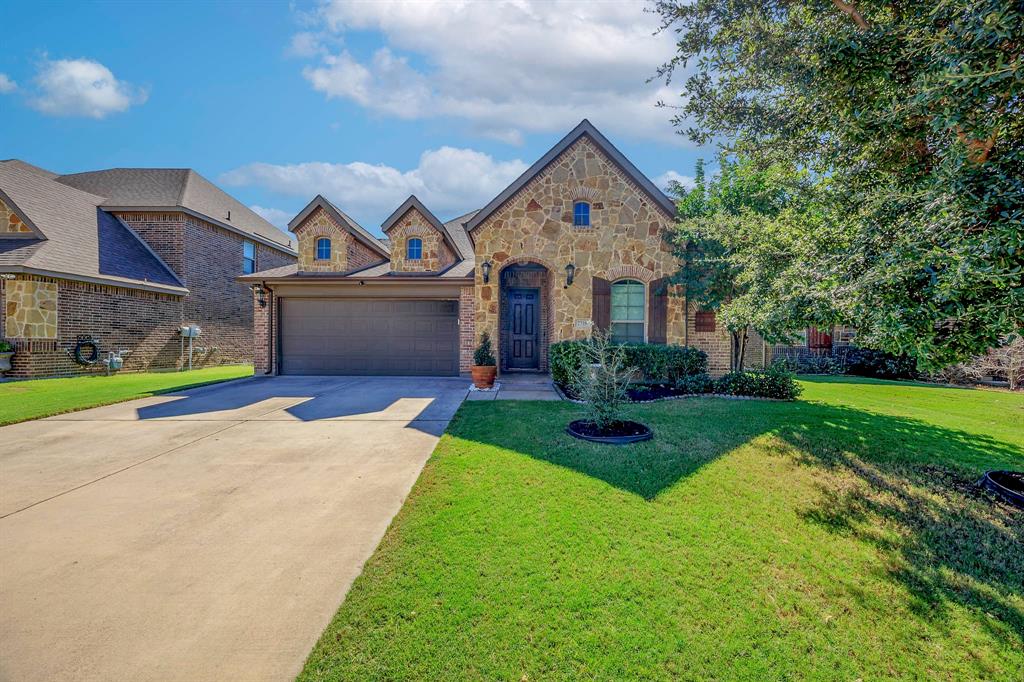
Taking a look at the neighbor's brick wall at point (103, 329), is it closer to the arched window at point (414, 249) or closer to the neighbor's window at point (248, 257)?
the neighbor's window at point (248, 257)

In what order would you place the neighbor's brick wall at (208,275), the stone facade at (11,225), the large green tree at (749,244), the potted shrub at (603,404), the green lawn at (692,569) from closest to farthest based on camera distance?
the green lawn at (692,569)
the large green tree at (749,244)
the potted shrub at (603,404)
the stone facade at (11,225)
the neighbor's brick wall at (208,275)

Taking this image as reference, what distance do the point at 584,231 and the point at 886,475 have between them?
28.1 ft

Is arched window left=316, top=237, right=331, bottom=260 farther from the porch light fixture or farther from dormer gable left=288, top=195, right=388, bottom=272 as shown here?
the porch light fixture

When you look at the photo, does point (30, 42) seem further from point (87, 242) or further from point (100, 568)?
point (100, 568)

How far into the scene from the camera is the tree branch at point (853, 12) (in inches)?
159

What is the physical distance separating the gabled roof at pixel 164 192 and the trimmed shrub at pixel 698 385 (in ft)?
61.4

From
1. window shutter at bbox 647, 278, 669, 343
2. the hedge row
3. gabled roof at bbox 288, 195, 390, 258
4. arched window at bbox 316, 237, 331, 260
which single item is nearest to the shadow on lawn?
the hedge row

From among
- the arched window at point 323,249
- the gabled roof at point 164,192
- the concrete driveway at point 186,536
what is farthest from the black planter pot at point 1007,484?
the gabled roof at point 164,192

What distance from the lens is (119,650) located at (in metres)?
2.09

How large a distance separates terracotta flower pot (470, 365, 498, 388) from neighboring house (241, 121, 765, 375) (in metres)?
2.05

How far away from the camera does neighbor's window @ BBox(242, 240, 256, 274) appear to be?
19.0m

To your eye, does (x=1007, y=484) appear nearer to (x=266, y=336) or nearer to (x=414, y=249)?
(x=414, y=249)

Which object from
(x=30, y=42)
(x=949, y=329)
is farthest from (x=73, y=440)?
A: (x=30, y=42)

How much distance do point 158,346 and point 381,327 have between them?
30.7 feet
